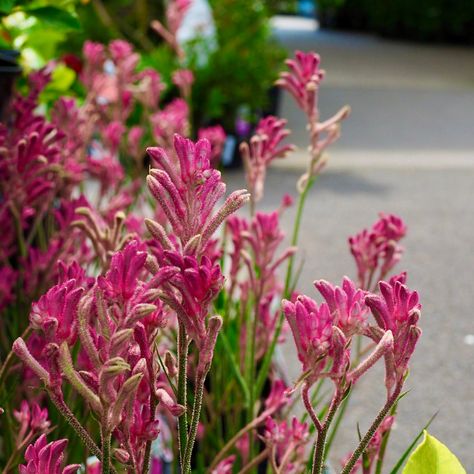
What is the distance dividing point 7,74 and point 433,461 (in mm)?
1041

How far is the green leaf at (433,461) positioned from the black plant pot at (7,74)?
1.03 m

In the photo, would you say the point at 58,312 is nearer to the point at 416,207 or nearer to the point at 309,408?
the point at 309,408

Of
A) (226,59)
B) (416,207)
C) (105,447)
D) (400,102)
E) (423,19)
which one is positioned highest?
(105,447)

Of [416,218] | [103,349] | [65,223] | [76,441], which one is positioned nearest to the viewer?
[103,349]

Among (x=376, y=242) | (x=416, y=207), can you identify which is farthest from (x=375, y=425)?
(x=416, y=207)

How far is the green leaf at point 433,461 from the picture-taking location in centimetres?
78

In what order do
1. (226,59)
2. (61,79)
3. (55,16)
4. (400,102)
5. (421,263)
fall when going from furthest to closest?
1. (400,102)
2. (226,59)
3. (421,263)
4. (61,79)
5. (55,16)

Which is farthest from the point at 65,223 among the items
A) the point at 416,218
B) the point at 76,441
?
the point at 416,218

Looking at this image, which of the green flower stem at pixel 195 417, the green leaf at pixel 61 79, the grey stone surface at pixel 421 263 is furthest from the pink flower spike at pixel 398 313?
the green leaf at pixel 61 79

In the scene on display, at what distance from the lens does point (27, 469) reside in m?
0.73

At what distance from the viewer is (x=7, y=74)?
5.16 ft

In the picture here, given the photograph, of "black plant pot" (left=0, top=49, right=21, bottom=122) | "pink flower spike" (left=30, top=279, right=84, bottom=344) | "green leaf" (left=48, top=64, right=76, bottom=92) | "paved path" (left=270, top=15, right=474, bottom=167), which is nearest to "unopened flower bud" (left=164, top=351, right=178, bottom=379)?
"pink flower spike" (left=30, top=279, right=84, bottom=344)

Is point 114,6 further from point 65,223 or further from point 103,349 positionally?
point 103,349

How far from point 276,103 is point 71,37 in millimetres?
1574
